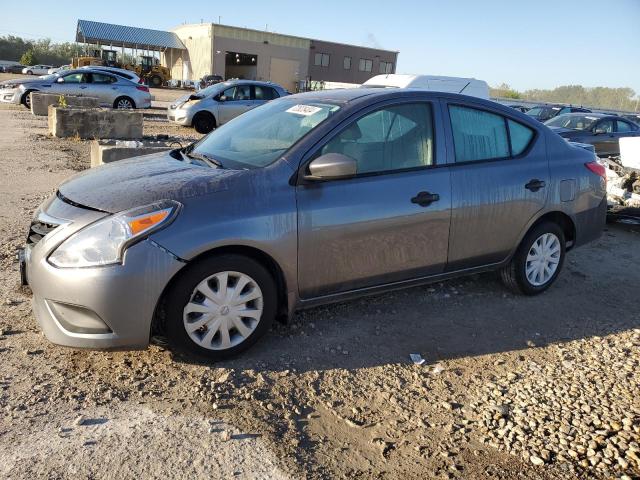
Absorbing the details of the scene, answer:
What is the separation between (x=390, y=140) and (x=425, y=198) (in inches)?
19.3

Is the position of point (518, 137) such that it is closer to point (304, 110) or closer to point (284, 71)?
point (304, 110)

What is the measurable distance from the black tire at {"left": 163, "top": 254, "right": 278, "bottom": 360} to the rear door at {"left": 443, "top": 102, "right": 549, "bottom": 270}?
1.56 metres

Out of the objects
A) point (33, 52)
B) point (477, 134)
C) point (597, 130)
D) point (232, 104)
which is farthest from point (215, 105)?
point (33, 52)

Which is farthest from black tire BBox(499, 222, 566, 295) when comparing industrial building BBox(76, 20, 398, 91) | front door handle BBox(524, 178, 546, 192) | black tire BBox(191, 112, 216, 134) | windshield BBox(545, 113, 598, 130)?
industrial building BBox(76, 20, 398, 91)

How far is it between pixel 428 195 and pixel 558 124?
1181cm

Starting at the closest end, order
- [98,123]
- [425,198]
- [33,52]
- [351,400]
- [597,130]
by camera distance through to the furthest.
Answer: [351,400] → [425,198] → [98,123] → [597,130] → [33,52]

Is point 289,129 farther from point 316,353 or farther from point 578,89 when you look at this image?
point 578,89

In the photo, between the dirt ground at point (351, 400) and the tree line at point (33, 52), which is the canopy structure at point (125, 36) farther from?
the dirt ground at point (351, 400)

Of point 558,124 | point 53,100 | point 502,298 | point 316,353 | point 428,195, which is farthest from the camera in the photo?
point 53,100

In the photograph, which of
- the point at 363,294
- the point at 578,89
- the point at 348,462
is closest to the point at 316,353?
the point at 363,294

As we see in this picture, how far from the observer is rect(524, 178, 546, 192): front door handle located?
459 centimetres

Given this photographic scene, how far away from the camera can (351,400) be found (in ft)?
10.6

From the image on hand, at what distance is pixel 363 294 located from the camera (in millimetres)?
3959

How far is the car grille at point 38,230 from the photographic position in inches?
129
